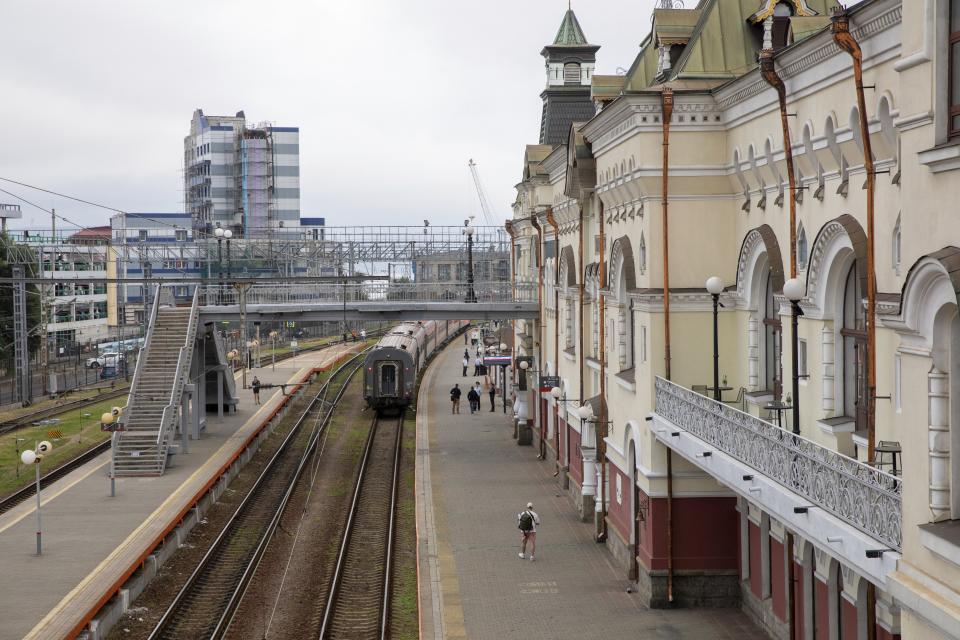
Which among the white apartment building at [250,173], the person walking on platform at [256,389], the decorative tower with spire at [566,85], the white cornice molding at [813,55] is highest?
the white apartment building at [250,173]

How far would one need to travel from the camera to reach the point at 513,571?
21.6 meters

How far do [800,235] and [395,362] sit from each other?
30689 millimetres

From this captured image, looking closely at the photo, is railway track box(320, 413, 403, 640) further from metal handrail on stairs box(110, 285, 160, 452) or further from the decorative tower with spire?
the decorative tower with spire

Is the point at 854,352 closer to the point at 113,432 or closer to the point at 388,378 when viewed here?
the point at 113,432

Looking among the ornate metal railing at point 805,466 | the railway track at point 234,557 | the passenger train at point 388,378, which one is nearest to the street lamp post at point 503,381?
the passenger train at point 388,378

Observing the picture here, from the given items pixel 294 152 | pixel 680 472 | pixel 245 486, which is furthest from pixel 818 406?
pixel 294 152

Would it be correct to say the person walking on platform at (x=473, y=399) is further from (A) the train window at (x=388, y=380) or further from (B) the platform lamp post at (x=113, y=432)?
(B) the platform lamp post at (x=113, y=432)

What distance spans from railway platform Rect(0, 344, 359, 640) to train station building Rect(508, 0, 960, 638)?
354 inches

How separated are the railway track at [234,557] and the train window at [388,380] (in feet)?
19.8

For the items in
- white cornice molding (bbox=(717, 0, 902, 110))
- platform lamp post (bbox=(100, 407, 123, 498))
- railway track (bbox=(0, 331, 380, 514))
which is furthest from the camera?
railway track (bbox=(0, 331, 380, 514))

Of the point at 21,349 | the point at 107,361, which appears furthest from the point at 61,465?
the point at 107,361

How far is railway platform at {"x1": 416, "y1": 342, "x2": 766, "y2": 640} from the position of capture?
18078mm

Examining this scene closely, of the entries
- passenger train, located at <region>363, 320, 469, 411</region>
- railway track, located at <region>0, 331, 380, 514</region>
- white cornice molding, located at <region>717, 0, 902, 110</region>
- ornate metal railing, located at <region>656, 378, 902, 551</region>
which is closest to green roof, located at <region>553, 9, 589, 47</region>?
passenger train, located at <region>363, 320, 469, 411</region>

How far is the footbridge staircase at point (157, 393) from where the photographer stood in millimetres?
31188
